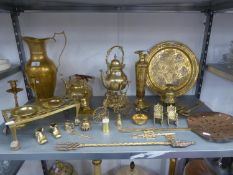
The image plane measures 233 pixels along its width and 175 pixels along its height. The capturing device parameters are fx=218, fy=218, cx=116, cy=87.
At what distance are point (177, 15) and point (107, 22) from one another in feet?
1.10

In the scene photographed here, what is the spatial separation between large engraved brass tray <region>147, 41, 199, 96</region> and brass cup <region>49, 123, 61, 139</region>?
1.54ft

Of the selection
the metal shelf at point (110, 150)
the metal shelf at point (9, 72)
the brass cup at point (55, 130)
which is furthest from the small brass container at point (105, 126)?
the metal shelf at point (9, 72)

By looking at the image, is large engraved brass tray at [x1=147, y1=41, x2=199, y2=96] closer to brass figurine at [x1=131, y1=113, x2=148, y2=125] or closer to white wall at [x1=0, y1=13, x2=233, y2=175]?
white wall at [x1=0, y1=13, x2=233, y2=175]

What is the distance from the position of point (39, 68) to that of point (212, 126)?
27.3 inches

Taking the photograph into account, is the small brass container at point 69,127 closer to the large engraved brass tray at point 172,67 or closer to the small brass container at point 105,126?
the small brass container at point 105,126

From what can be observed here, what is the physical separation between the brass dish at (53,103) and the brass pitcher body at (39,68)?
5cm

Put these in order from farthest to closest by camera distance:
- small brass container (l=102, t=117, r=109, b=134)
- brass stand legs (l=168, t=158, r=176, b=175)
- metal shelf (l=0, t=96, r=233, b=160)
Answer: brass stand legs (l=168, t=158, r=176, b=175) → small brass container (l=102, t=117, r=109, b=134) → metal shelf (l=0, t=96, r=233, b=160)

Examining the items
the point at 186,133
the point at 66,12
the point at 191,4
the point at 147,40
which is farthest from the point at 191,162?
the point at 66,12

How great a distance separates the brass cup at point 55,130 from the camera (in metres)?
0.76

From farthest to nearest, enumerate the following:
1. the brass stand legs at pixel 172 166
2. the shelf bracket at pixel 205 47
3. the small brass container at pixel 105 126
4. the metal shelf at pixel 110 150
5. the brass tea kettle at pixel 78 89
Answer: the brass stand legs at pixel 172 166 < the shelf bracket at pixel 205 47 < the brass tea kettle at pixel 78 89 < the small brass container at pixel 105 126 < the metal shelf at pixel 110 150

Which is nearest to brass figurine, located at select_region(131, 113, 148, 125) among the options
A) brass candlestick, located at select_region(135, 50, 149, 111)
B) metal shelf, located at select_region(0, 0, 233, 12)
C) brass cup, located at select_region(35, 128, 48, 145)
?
brass candlestick, located at select_region(135, 50, 149, 111)

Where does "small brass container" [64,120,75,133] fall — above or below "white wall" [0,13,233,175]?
below

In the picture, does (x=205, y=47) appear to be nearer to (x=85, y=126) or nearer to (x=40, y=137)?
(x=85, y=126)

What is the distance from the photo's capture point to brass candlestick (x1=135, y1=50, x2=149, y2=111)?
2.98 ft
